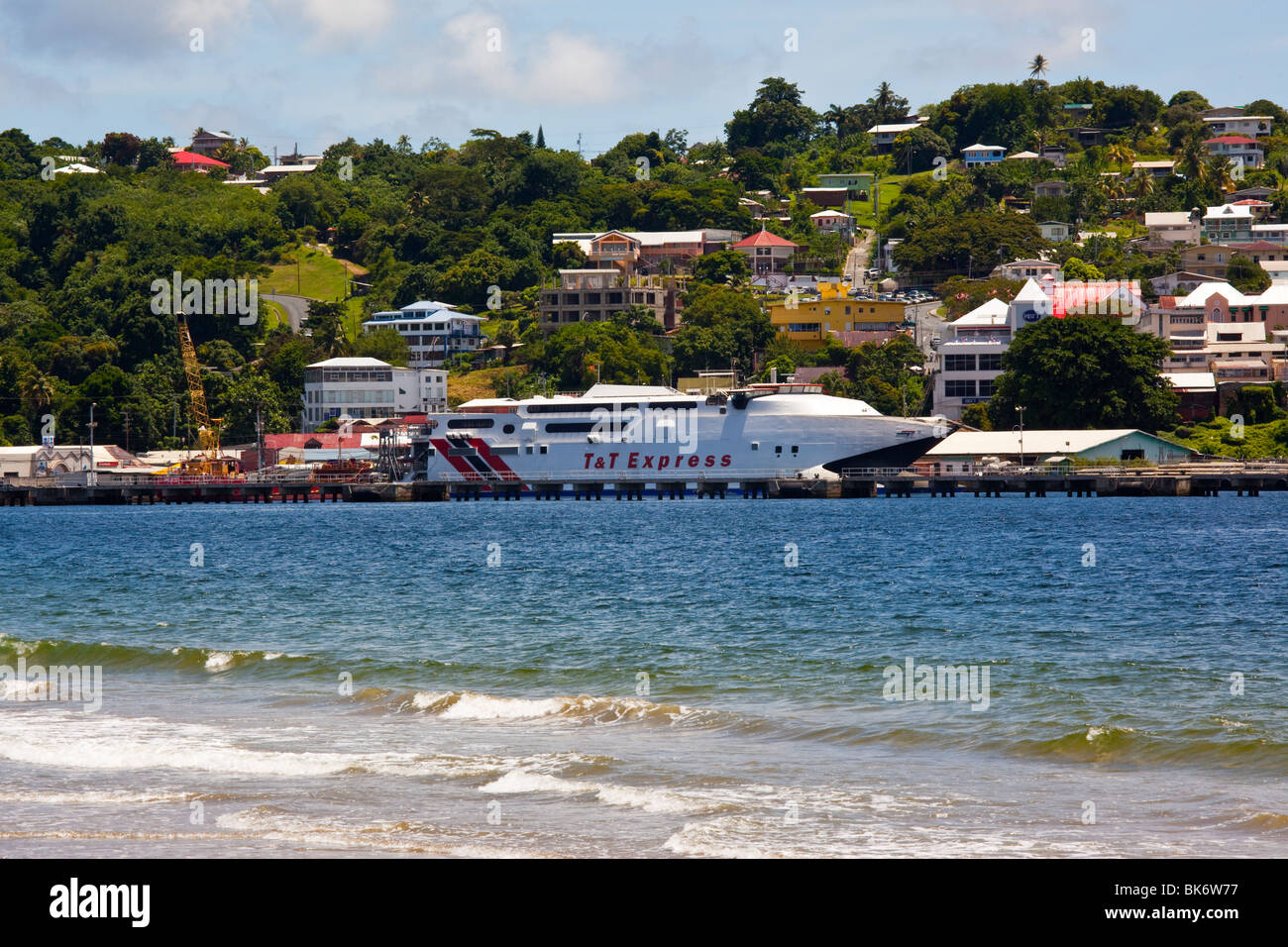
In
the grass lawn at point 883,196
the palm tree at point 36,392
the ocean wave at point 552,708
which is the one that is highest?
the grass lawn at point 883,196

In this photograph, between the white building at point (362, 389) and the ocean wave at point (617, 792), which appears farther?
the white building at point (362, 389)

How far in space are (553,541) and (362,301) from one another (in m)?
103

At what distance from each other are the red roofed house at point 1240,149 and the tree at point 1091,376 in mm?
93384

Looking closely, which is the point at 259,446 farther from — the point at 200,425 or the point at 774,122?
the point at 774,122

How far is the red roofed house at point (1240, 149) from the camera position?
558 feet

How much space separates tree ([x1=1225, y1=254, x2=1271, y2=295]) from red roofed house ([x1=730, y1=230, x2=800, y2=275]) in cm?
4013

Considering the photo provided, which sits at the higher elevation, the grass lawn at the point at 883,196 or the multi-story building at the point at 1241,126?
the multi-story building at the point at 1241,126

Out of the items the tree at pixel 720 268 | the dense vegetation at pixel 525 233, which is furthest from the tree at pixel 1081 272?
the tree at pixel 720 268

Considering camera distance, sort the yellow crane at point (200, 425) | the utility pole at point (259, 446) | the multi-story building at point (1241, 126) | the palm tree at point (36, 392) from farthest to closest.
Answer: the multi-story building at point (1241, 126) < the palm tree at point (36, 392) < the yellow crane at point (200, 425) < the utility pole at point (259, 446)

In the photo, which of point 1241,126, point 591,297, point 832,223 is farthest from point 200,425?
point 1241,126

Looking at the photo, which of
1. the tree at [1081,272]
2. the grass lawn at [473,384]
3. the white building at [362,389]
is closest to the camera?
the white building at [362,389]

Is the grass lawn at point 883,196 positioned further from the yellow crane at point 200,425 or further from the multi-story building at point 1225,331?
the yellow crane at point 200,425
